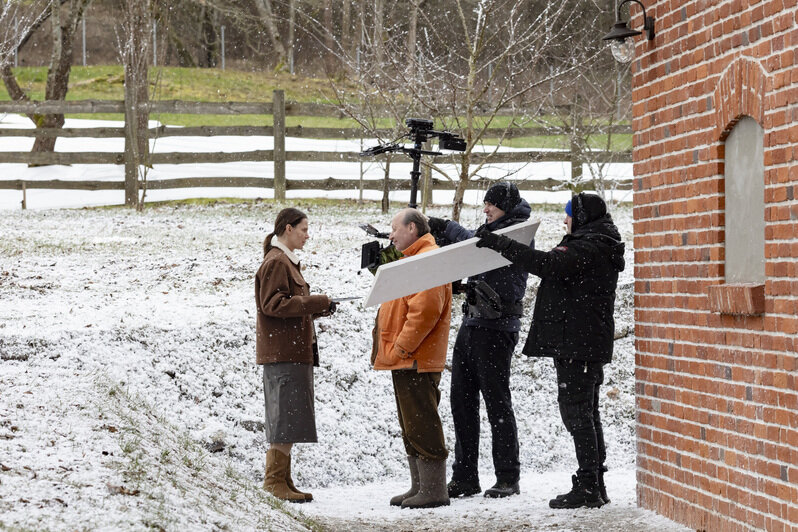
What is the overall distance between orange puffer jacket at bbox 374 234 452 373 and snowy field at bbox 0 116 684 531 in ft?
3.00

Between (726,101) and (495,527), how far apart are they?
2.62 metres

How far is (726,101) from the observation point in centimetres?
497

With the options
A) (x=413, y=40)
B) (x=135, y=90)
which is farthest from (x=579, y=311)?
(x=135, y=90)

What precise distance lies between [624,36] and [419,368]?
228 cm

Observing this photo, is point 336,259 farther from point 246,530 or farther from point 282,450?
point 246,530

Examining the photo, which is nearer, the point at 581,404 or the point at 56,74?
the point at 581,404

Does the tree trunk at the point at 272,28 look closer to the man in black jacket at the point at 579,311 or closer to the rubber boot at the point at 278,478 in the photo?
the rubber boot at the point at 278,478

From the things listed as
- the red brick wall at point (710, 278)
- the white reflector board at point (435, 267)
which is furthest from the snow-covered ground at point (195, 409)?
the white reflector board at point (435, 267)

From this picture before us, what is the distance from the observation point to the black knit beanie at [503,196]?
6516 millimetres

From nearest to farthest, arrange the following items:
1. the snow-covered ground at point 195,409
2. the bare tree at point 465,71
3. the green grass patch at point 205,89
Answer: the snow-covered ground at point 195,409 < the bare tree at point 465,71 < the green grass patch at point 205,89

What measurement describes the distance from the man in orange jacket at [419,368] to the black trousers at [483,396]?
34 cm

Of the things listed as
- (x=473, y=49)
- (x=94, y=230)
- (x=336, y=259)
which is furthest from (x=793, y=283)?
(x=94, y=230)

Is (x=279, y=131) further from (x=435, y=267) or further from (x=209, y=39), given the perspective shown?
(x=209, y=39)

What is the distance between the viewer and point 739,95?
4840mm
